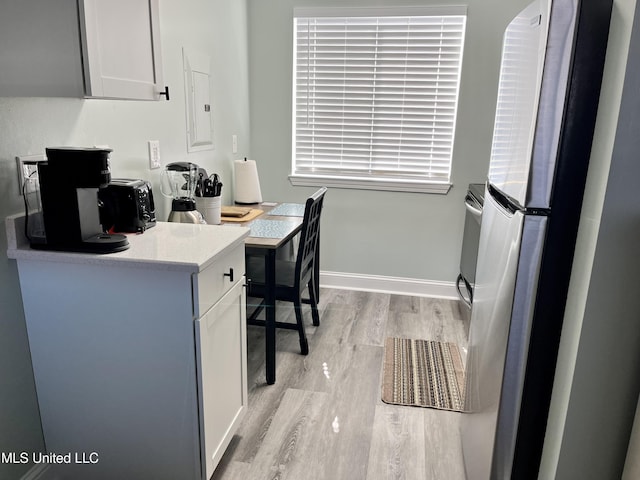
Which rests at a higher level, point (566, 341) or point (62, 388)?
point (566, 341)

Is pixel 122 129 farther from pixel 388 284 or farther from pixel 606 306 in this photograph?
pixel 388 284

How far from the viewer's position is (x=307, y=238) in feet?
8.41

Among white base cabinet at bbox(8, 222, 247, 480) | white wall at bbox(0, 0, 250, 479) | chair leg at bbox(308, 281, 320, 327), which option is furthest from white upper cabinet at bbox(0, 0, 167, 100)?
chair leg at bbox(308, 281, 320, 327)

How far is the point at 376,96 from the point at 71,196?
8.12 ft

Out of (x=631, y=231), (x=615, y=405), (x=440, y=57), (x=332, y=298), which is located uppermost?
(x=440, y=57)

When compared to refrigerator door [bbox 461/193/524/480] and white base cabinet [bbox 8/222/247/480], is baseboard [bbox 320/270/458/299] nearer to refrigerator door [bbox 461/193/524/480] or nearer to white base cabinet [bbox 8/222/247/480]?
refrigerator door [bbox 461/193/524/480]

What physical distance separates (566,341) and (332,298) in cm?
240

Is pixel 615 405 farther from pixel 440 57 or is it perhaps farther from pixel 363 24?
pixel 363 24

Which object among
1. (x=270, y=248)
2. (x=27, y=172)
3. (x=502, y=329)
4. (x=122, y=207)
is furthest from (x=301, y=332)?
(x=27, y=172)

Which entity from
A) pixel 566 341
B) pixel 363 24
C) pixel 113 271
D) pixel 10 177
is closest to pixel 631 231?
pixel 566 341

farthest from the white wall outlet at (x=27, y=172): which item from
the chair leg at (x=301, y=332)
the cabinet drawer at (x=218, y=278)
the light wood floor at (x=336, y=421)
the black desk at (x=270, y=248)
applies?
the chair leg at (x=301, y=332)

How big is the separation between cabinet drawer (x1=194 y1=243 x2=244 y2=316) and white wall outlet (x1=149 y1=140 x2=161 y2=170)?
761 mm

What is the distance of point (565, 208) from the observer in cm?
122

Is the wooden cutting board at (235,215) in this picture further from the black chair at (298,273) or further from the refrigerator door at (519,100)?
the refrigerator door at (519,100)
